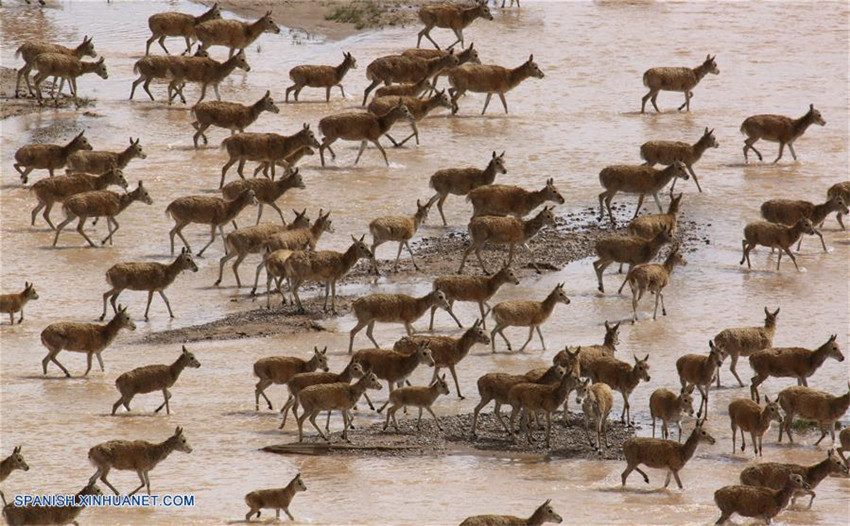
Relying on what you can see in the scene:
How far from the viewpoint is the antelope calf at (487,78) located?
3247 cm

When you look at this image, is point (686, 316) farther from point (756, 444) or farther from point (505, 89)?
point (505, 89)

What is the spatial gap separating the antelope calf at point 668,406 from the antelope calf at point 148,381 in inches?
219

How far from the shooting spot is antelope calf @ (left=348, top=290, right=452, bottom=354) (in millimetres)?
21141

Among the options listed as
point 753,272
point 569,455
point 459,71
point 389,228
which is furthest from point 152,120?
point 569,455

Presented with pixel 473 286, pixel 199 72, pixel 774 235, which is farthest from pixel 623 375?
pixel 199 72

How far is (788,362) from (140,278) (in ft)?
29.0

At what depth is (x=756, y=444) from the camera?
1825cm

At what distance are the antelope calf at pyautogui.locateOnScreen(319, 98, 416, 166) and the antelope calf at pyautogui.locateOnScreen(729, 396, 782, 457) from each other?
12407 mm

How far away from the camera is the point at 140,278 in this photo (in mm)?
22172

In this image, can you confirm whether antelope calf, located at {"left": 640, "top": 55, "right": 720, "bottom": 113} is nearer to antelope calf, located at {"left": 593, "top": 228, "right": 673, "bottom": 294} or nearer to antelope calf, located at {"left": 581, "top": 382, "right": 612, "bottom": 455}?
antelope calf, located at {"left": 593, "top": 228, "right": 673, "bottom": 294}

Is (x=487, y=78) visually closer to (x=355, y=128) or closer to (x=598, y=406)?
(x=355, y=128)

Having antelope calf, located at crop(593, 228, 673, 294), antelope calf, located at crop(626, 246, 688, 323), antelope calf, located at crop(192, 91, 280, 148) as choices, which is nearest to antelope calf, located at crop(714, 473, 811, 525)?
antelope calf, located at crop(626, 246, 688, 323)

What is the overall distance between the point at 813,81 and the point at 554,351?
52.9 feet

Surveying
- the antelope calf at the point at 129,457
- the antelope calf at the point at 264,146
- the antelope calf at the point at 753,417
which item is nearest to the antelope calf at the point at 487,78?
the antelope calf at the point at 264,146
